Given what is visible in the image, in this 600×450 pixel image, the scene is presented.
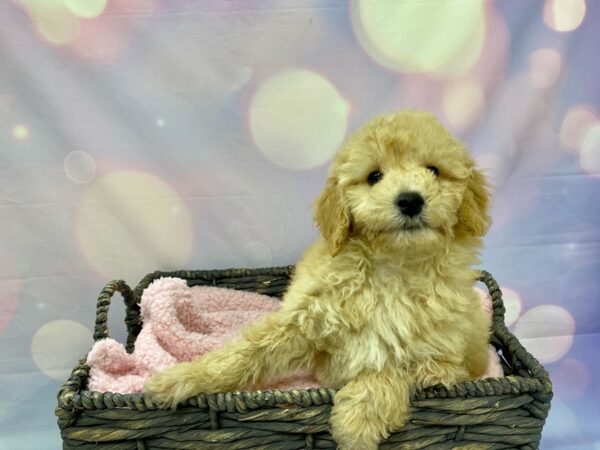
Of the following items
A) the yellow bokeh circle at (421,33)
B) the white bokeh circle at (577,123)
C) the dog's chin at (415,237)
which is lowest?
the dog's chin at (415,237)

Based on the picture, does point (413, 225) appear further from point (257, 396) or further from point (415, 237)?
point (257, 396)

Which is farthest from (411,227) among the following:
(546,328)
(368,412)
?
(546,328)

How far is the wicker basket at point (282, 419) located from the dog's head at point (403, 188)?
41cm

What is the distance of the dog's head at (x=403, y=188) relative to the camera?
130cm

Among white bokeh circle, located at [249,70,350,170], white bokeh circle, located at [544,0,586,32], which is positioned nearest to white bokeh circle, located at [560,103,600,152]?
white bokeh circle, located at [544,0,586,32]

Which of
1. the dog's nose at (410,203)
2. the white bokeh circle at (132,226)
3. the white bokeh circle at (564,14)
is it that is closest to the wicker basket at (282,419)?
the dog's nose at (410,203)

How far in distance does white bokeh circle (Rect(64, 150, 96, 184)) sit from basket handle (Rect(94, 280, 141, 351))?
1.74 feet

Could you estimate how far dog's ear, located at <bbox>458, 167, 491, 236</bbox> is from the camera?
4.76ft

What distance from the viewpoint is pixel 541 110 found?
2275 millimetres

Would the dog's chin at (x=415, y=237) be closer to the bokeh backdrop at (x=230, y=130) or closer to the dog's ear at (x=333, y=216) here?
the dog's ear at (x=333, y=216)

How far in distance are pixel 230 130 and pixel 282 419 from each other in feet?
4.18

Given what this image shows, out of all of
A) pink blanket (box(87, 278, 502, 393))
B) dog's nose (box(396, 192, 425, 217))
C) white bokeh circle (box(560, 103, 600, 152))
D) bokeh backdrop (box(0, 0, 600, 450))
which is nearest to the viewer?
dog's nose (box(396, 192, 425, 217))

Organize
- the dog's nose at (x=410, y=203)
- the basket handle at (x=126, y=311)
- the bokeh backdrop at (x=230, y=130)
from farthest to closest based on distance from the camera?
the bokeh backdrop at (x=230, y=130)
the basket handle at (x=126, y=311)
the dog's nose at (x=410, y=203)

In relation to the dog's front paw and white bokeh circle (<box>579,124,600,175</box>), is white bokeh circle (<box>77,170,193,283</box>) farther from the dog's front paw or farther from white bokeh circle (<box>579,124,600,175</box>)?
white bokeh circle (<box>579,124,600,175</box>)
